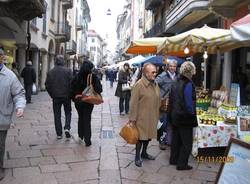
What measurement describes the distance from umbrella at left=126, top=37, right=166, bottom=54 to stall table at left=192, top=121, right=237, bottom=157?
3591mm

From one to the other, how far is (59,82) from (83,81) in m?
0.80

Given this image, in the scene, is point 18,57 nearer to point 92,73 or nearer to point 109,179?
point 92,73

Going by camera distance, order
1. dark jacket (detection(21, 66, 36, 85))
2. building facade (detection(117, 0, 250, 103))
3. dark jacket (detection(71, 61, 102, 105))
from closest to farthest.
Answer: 1. dark jacket (detection(71, 61, 102, 105))
2. building facade (detection(117, 0, 250, 103))
3. dark jacket (detection(21, 66, 36, 85))

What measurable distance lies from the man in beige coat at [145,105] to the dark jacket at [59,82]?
2.52m

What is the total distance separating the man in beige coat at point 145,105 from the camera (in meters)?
6.43

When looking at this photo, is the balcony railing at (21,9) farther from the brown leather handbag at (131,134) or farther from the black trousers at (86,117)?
the brown leather handbag at (131,134)

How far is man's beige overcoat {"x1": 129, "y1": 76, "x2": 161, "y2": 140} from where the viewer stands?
642cm

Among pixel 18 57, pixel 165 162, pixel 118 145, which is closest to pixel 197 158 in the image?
pixel 165 162

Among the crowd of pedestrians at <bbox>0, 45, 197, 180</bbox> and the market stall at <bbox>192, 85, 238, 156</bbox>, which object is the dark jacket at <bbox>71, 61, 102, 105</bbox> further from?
the market stall at <bbox>192, 85, 238, 156</bbox>

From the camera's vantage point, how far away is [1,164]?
5984 millimetres

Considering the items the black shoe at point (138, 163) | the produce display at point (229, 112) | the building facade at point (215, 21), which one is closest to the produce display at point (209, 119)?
the produce display at point (229, 112)

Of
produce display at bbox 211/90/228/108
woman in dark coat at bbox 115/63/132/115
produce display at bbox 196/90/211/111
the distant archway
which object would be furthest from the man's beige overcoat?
the distant archway

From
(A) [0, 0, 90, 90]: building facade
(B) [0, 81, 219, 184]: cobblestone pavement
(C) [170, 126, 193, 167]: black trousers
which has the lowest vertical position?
(B) [0, 81, 219, 184]: cobblestone pavement

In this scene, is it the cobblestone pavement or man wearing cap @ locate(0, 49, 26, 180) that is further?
the cobblestone pavement
